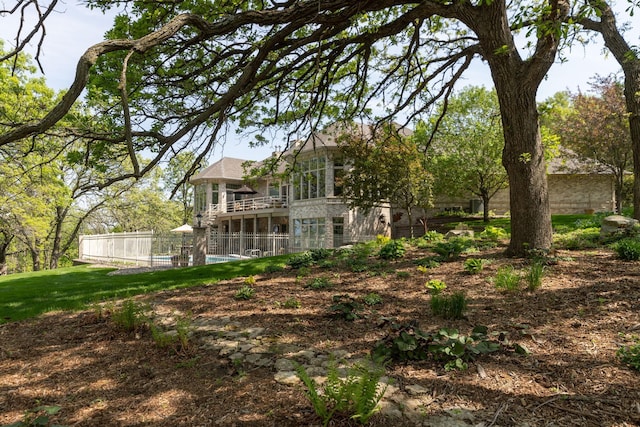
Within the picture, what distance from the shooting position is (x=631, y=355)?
10.7 ft

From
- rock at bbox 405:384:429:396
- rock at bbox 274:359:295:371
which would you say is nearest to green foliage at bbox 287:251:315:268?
rock at bbox 274:359:295:371

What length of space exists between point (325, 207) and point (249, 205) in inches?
393

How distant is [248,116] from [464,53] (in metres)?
5.73

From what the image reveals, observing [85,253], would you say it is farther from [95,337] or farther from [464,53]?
[464,53]

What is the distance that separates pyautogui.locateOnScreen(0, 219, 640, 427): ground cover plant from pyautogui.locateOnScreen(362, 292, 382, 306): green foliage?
106 mm

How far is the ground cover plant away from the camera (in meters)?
2.87

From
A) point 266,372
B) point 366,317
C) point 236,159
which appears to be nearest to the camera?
point 266,372

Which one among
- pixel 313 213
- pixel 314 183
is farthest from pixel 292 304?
pixel 314 183

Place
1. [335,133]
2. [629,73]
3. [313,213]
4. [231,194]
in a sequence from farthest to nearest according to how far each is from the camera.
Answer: [231,194] < [313,213] < [335,133] < [629,73]

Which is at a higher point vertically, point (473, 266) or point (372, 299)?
point (473, 266)

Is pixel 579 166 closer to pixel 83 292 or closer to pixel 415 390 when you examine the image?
pixel 415 390

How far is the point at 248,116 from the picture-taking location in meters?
10.2

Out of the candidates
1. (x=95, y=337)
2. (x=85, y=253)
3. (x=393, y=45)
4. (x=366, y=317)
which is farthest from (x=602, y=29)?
(x=85, y=253)

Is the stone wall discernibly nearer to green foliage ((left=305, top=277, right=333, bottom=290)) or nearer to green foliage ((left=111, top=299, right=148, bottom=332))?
green foliage ((left=305, top=277, right=333, bottom=290))
